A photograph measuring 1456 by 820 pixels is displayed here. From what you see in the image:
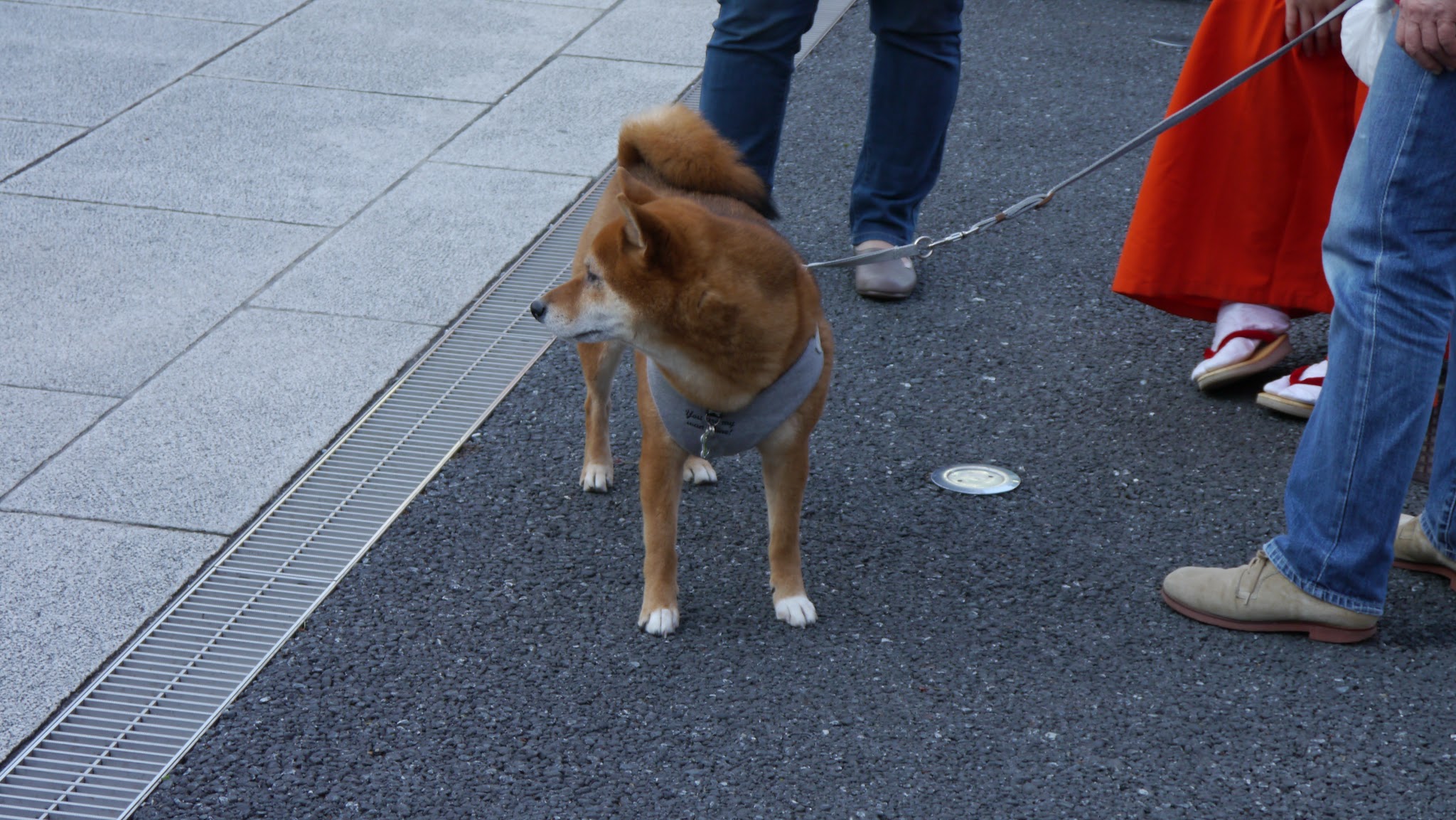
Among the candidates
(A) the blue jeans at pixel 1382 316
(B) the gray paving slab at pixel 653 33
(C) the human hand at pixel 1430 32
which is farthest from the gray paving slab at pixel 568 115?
(C) the human hand at pixel 1430 32

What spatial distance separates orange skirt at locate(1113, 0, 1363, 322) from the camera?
363cm

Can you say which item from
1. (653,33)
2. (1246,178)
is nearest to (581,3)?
(653,33)

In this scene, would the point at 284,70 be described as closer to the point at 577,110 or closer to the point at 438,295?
the point at 577,110

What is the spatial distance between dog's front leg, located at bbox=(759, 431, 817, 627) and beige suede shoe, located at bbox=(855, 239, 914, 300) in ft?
5.29

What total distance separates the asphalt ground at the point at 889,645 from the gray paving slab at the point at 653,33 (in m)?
2.83

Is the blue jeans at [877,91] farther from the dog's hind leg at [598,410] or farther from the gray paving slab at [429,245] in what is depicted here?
the gray paving slab at [429,245]

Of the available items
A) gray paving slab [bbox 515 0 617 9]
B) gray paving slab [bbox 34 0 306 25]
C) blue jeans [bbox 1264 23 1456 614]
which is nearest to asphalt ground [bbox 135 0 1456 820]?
blue jeans [bbox 1264 23 1456 614]

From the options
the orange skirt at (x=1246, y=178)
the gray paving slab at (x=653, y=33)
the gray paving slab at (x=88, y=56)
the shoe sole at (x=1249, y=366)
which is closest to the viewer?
the orange skirt at (x=1246, y=178)

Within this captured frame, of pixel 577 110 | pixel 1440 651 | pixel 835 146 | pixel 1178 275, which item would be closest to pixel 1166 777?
pixel 1440 651

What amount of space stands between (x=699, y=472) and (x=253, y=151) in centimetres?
291

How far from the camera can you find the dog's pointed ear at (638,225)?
94.8 inches

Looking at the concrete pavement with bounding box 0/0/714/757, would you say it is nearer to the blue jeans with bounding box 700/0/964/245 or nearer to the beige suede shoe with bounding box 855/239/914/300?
the blue jeans with bounding box 700/0/964/245

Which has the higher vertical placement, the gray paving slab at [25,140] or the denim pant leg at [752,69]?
the denim pant leg at [752,69]

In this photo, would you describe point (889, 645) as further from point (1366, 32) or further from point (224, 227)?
point (224, 227)
